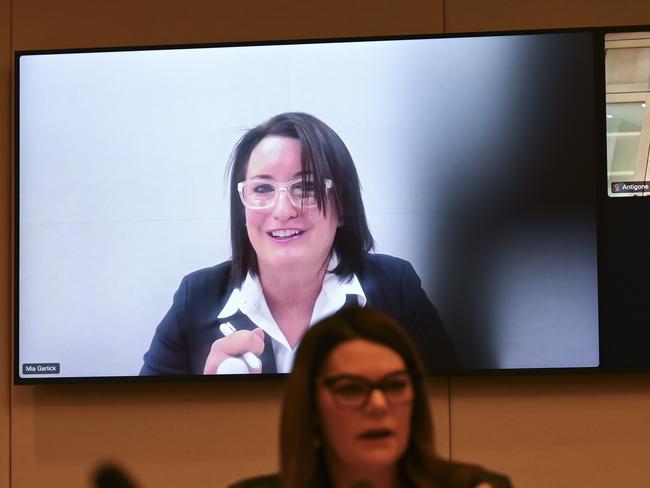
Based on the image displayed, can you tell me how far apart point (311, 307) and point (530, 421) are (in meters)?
0.99

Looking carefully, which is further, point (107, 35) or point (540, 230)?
point (107, 35)

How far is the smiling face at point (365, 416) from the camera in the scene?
71.1 inches

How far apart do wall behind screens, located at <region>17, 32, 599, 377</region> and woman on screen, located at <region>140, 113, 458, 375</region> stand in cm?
7

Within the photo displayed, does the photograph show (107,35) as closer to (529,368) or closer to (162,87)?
(162,87)

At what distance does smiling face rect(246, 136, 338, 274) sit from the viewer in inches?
157

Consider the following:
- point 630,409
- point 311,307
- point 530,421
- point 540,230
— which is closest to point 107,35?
point 311,307

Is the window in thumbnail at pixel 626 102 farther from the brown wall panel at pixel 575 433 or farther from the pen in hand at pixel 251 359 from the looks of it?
the pen in hand at pixel 251 359

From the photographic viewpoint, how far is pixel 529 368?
394cm

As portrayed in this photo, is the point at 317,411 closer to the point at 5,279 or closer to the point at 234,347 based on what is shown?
the point at 234,347

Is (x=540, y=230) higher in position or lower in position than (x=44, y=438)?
higher

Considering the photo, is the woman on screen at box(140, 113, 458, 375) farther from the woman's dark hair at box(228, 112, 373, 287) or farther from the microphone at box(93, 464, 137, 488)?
the microphone at box(93, 464, 137, 488)

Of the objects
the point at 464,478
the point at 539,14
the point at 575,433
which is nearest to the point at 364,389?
the point at 464,478

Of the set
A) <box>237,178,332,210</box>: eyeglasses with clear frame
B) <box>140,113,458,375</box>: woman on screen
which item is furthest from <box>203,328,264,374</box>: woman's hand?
<box>237,178,332,210</box>: eyeglasses with clear frame

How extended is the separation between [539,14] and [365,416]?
108 inches
